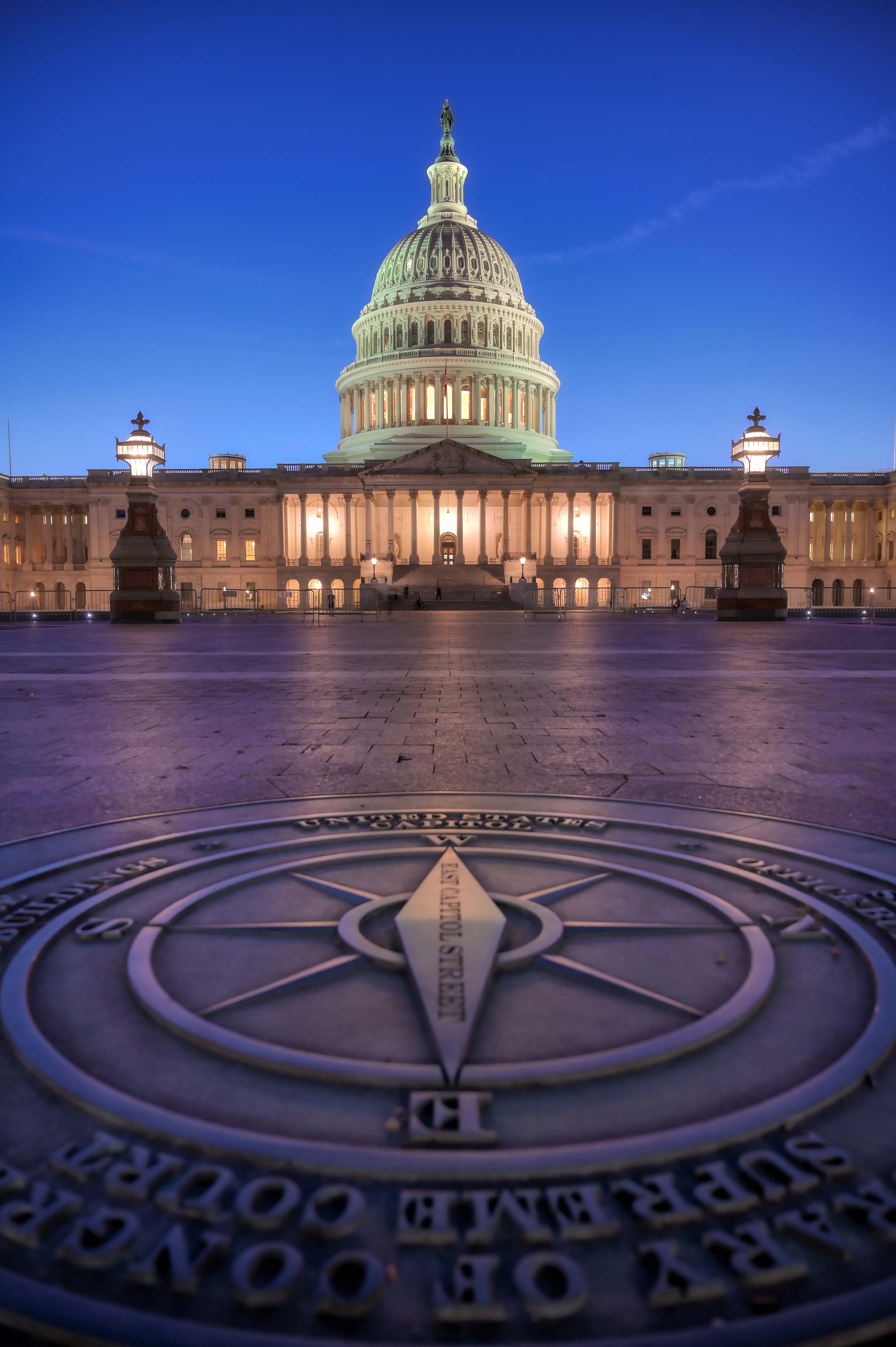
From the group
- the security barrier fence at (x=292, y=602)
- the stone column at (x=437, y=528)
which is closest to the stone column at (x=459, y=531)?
the stone column at (x=437, y=528)

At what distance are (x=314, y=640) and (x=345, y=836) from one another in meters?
20.7

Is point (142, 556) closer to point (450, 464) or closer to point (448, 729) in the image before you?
point (448, 729)

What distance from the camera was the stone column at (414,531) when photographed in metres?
82.6

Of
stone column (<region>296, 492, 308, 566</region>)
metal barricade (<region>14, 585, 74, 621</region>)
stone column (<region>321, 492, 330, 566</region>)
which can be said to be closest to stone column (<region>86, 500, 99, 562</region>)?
metal barricade (<region>14, 585, 74, 621</region>)

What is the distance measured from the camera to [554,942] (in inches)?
106

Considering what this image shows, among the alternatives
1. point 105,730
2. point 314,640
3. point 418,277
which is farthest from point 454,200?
point 105,730

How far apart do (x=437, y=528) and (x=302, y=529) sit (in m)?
14.5

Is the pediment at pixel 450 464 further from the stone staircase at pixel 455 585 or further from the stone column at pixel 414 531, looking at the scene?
the stone staircase at pixel 455 585

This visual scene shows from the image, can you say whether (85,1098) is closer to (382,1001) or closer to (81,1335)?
(81,1335)

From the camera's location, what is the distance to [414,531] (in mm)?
84188

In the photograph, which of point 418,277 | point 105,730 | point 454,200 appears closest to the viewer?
point 105,730

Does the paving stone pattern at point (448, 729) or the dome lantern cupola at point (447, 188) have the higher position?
the dome lantern cupola at point (447, 188)

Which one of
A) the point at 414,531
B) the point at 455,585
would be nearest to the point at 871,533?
the point at 455,585

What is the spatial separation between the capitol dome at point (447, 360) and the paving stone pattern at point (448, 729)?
8351 centimetres
